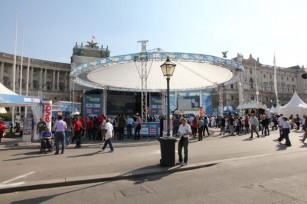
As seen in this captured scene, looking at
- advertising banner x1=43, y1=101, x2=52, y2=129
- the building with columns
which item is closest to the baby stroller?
advertising banner x1=43, y1=101, x2=52, y2=129

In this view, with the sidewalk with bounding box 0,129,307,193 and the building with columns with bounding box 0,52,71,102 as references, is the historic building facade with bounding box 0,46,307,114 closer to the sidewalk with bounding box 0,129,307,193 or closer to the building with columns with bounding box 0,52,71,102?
the building with columns with bounding box 0,52,71,102

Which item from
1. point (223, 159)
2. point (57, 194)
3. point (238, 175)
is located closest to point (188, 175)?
point (238, 175)

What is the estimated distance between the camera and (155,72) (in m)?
29.7

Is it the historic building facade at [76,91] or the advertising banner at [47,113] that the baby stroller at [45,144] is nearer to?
the advertising banner at [47,113]

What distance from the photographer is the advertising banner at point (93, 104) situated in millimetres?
38062

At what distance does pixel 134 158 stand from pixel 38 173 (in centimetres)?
407

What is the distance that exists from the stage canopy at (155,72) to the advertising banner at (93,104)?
462 centimetres

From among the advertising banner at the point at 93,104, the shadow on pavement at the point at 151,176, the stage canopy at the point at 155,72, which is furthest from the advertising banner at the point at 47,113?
the advertising banner at the point at 93,104

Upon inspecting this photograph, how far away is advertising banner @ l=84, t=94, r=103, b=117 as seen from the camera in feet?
125

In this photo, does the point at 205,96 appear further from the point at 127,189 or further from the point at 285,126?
the point at 127,189

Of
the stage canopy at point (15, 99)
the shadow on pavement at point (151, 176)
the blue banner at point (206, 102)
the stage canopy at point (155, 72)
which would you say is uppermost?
the stage canopy at point (155, 72)

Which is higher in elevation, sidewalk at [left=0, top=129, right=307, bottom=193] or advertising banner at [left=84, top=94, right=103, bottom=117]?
advertising banner at [left=84, top=94, right=103, bottom=117]

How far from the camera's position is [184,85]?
34562mm

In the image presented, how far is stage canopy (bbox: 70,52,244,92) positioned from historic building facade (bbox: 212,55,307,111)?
61.7 m
